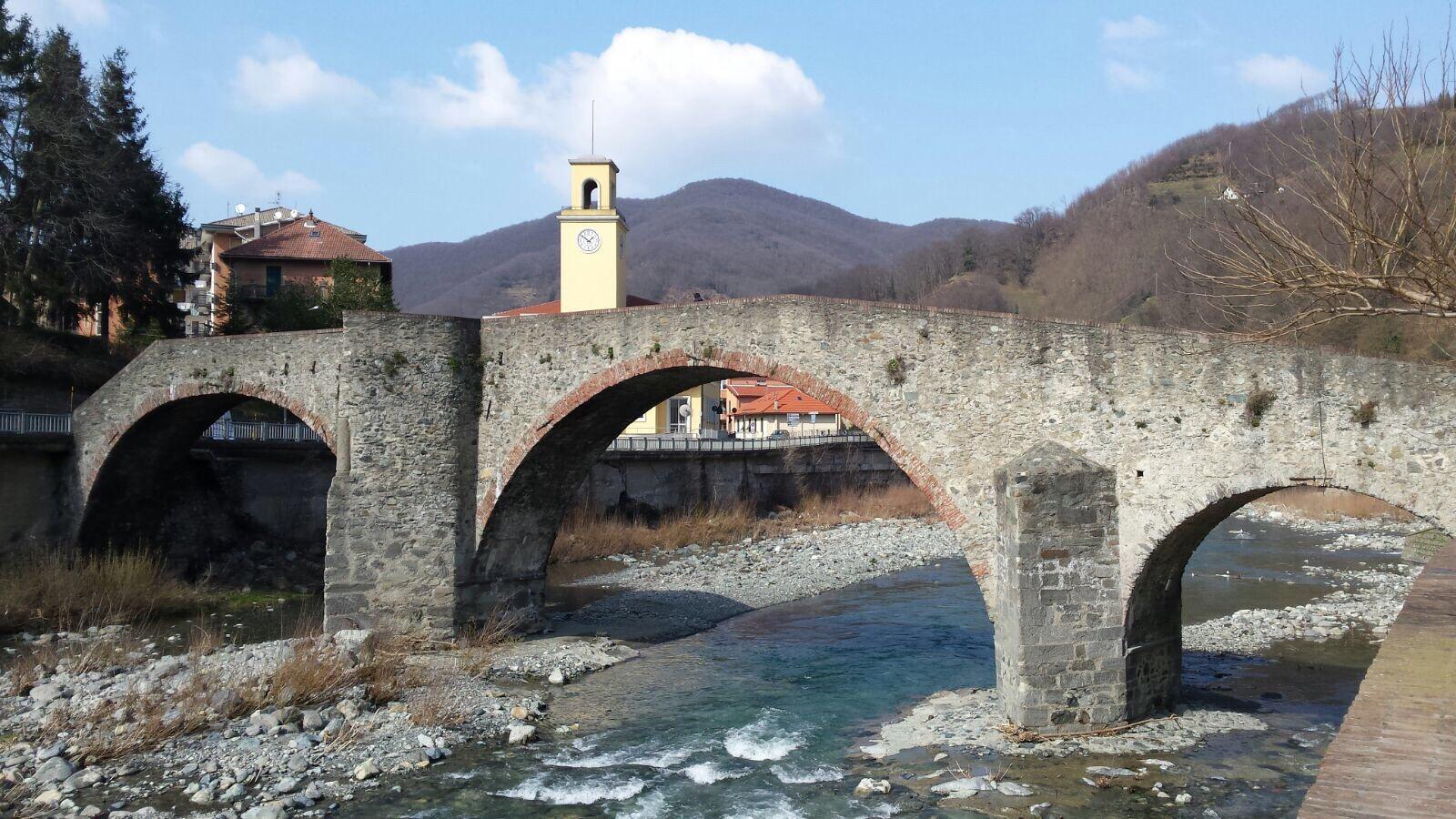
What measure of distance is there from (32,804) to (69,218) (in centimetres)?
2082

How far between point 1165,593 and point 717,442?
25.1 m

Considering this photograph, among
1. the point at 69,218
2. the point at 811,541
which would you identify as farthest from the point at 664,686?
the point at 69,218

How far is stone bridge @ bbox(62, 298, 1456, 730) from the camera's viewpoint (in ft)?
30.7

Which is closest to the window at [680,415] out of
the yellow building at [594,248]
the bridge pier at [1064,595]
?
the yellow building at [594,248]

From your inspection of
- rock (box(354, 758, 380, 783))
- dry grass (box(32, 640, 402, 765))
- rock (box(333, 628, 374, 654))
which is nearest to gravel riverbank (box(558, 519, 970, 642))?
rock (box(333, 628, 374, 654))

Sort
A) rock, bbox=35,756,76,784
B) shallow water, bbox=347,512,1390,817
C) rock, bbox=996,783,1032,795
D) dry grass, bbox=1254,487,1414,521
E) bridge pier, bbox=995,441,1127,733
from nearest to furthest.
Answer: rock, bbox=996,783,1032,795 → shallow water, bbox=347,512,1390,817 → rock, bbox=35,756,76,784 → bridge pier, bbox=995,441,1127,733 → dry grass, bbox=1254,487,1414,521

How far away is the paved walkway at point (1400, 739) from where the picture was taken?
3.59m

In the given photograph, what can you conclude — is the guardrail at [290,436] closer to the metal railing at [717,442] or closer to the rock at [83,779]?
the metal railing at [717,442]

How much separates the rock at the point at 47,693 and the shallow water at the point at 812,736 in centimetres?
487

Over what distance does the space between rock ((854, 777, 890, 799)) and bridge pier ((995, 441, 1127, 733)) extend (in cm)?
167

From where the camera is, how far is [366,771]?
1001 cm

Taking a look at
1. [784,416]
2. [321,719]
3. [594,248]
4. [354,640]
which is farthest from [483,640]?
[784,416]

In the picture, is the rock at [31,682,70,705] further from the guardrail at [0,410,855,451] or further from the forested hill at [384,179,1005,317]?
the forested hill at [384,179,1005,317]

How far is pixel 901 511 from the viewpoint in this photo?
3450 centimetres
